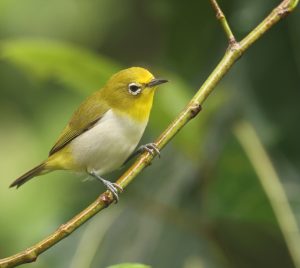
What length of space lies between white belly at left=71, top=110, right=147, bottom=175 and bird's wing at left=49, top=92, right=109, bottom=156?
33 millimetres

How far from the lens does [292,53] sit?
10.6ft

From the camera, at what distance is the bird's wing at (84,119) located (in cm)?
310

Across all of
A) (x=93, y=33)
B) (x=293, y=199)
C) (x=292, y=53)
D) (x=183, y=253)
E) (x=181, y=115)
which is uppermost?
(x=93, y=33)

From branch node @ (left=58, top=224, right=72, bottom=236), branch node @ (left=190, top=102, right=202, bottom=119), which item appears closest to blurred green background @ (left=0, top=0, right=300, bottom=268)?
branch node @ (left=190, top=102, right=202, bottom=119)

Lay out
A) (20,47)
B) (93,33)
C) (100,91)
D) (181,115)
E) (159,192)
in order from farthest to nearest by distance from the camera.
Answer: (93,33)
(159,192)
(100,91)
(20,47)
(181,115)

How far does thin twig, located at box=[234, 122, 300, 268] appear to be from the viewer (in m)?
2.78

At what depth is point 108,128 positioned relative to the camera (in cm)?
298

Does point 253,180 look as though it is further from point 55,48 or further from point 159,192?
point 55,48

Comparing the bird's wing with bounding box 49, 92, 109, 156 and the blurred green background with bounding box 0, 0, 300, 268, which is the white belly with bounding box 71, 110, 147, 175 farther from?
the blurred green background with bounding box 0, 0, 300, 268

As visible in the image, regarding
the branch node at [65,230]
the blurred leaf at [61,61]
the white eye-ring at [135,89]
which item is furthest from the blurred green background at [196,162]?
the branch node at [65,230]

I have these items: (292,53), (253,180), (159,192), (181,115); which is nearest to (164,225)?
(159,192)

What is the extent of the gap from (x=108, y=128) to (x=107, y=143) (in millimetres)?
72

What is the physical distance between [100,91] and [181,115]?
1264 mm

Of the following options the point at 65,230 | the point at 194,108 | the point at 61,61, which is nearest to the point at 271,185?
the point at 61,61
